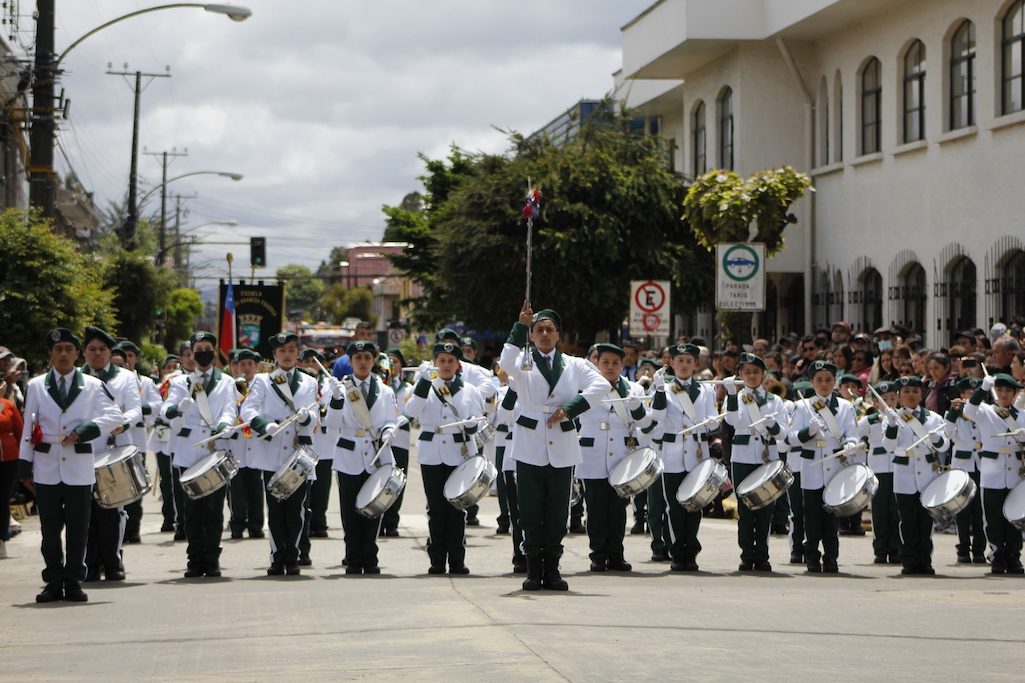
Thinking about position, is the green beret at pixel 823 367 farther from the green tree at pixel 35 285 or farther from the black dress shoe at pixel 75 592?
the green tree at pixel 35 285

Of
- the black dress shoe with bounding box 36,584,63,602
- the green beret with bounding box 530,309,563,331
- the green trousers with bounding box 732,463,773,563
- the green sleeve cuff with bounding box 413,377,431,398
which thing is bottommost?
the black dress shoe with bounding box 36,584,63,602

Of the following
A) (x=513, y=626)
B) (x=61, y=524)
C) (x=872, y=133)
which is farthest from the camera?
(x=872, y=133)

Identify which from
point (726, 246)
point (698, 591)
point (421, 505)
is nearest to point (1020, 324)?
point (726, 246)

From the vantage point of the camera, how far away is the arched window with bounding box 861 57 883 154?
32.2 meters

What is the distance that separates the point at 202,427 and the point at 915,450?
6993 millimetres

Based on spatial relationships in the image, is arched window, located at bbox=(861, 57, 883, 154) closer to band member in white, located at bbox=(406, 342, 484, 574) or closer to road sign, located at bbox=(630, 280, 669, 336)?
road sign, located at bbox=(630, 280, 669, 336)

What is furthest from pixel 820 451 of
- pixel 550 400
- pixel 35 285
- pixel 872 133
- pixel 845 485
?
pixel 872 133

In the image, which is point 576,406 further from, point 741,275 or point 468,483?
point 741,275

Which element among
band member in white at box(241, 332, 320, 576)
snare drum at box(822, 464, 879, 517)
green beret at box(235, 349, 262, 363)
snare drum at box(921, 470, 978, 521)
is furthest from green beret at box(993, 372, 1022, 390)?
green beret at box(235, 349, 262, 363)

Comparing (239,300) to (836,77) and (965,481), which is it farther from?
(965,481)

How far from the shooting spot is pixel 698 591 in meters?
12.9

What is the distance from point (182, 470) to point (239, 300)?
67.3 ft

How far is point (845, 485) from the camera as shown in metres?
14.7

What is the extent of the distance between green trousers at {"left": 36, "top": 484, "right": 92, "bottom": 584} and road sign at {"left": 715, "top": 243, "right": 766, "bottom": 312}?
11.6 m
